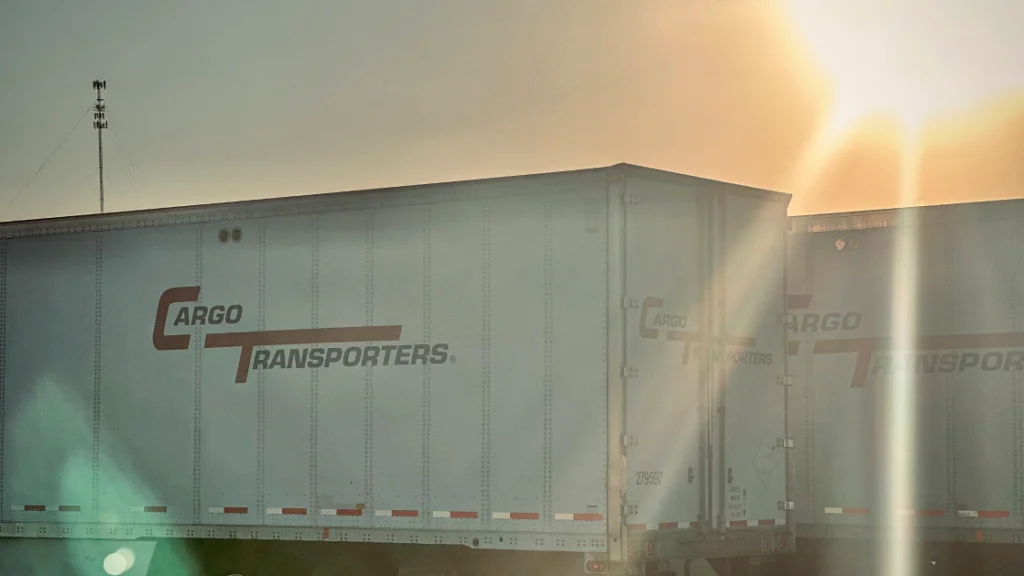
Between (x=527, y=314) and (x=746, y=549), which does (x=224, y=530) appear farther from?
(x=746, y=549)

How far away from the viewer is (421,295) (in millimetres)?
14633

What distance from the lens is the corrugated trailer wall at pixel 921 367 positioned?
632 inches

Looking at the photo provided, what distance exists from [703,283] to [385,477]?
366 centimetres

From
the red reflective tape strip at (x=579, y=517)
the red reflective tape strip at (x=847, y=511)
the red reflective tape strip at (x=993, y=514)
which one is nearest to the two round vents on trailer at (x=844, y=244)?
the red reflective tape strip at (x=847, y=511)

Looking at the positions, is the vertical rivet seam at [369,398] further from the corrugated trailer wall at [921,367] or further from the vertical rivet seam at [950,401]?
the vertical rivet seam at [950,401]

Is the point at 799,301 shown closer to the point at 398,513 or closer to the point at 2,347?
the point at 398,513

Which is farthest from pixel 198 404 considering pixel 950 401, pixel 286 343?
pixel 950 401

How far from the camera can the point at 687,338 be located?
14062mm

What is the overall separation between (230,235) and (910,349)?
7.61 m

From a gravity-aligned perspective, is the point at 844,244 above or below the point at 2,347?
above

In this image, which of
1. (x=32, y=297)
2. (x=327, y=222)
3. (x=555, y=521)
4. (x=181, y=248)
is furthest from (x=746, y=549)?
(x=32, y=297)

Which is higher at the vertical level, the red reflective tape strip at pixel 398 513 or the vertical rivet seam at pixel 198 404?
the vertical rivet seam at pixel 198 404

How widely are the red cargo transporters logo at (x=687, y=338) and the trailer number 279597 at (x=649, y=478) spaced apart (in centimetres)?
112

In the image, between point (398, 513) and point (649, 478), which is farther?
point (398, 513)
